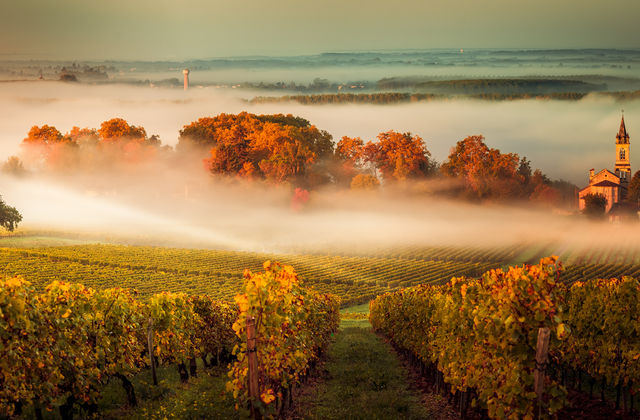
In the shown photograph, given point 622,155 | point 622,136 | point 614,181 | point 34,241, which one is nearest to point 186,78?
point 34,241

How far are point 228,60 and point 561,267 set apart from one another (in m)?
92.2

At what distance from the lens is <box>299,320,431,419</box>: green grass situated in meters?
10.9

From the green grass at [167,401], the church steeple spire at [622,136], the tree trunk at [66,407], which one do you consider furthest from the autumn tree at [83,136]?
the tree trunk at [66,407]

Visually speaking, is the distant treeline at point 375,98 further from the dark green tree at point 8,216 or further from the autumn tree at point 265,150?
the dark green tree at point 8,216

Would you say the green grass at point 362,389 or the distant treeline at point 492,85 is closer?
the green grass at point 362,389

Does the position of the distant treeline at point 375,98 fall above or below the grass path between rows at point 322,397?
above

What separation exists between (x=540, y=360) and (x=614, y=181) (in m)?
66.4

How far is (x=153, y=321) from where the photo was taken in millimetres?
13047

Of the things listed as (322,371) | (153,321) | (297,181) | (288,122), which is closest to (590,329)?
(322,371)

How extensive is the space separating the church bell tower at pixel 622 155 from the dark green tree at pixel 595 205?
8210 millimetres

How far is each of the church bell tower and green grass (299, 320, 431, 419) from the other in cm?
6044

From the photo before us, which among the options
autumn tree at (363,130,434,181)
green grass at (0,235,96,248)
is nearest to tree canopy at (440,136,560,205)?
autumn tree at (363,130,434,181)

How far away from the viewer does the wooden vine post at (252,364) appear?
7781 mm

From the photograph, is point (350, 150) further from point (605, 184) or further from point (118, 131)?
point (118, 131)
